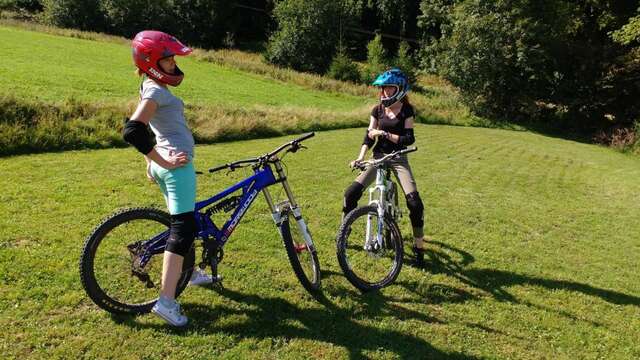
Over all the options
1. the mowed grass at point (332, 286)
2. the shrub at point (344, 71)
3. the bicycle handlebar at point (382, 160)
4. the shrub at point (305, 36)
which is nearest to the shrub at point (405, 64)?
the shrub at point (344, 71)

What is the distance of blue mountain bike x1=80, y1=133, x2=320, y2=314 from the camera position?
4305 mm

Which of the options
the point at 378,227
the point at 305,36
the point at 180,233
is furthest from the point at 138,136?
the point at 305,36

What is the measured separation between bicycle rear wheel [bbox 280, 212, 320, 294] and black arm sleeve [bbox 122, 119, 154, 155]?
162cm

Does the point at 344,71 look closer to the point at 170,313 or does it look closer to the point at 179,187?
the point at 179,187

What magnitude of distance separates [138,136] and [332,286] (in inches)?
115

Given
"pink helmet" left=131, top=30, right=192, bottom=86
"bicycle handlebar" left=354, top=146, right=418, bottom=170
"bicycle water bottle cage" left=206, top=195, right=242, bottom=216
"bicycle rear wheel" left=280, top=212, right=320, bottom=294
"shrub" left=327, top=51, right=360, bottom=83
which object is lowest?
"bicycle rear wheel" left=280, top=212, right=320, bottom=294

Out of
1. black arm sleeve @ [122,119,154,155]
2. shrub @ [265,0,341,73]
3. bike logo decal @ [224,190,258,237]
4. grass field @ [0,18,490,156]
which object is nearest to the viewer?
black arm sleeve @ [122,119,154,155]

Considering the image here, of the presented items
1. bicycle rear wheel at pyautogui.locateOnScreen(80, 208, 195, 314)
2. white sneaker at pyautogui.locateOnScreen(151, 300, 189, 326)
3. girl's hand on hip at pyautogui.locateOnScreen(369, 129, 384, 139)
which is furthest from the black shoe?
white sneaker at pyautogui.locateOnScreen(151, 300, 189, 326)

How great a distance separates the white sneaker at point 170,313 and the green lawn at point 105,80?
11.8 metres

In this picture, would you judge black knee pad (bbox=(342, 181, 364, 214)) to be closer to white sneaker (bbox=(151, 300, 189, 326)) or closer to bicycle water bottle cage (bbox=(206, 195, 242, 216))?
bicycle water bottle cage (bbox=(206, 195, 242, 216))

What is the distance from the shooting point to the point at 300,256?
5.11 meters

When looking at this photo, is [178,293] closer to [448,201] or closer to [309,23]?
[448,201]

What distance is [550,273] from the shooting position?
6.70 m

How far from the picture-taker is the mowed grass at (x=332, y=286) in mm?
4254
